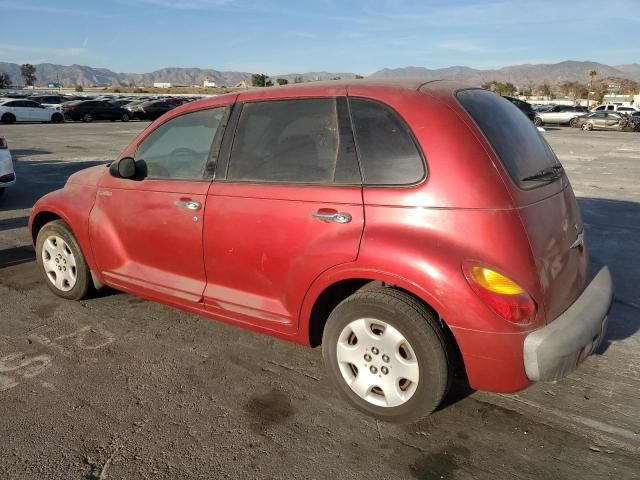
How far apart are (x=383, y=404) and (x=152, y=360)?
165 centimetres

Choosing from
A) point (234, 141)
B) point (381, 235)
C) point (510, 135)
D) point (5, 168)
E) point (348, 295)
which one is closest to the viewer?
point (381, 235)

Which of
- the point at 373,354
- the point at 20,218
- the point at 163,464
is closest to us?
the point at 163,464

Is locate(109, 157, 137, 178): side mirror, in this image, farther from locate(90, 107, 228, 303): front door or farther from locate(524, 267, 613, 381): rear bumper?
locate(524, 267, 613, 381): rear bumper

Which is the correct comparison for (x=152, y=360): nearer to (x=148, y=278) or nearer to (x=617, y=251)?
(x=148, y=278)

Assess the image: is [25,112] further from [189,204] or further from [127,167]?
[189,204]

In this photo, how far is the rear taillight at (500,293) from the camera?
242cm

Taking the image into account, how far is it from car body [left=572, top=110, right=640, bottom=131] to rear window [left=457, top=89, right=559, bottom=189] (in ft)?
113

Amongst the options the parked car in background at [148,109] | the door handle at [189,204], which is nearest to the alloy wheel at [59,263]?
the door handle at [189,204]

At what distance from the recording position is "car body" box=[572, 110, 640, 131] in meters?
32.2

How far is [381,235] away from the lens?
8.65 ft

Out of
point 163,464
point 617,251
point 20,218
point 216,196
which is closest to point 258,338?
point 216,196

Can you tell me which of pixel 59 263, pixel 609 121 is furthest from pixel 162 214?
pixel 609 121

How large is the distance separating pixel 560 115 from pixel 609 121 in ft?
13.0

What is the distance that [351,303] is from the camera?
109 inches
